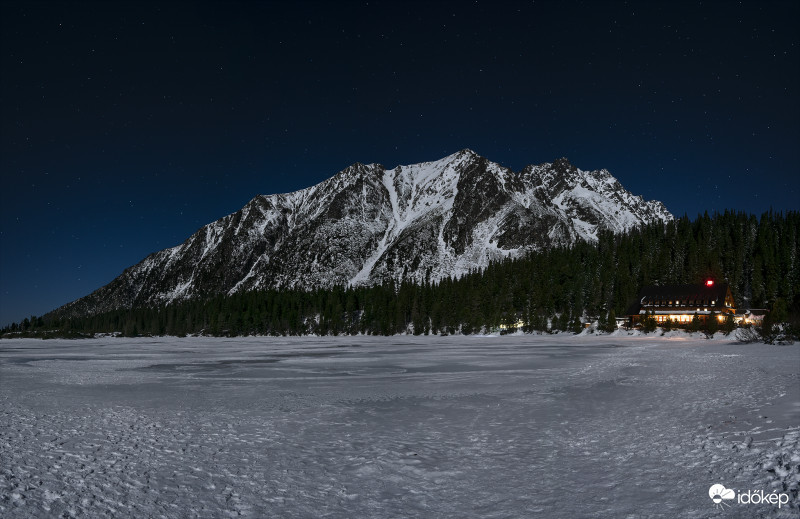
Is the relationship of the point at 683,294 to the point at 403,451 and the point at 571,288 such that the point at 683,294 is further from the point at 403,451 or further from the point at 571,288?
the point at 403,451

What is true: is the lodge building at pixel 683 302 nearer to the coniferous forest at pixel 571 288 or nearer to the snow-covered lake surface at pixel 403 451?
the coniferous forest at pixel 571 288

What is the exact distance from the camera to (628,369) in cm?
3122

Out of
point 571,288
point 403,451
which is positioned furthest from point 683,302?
point 403,451


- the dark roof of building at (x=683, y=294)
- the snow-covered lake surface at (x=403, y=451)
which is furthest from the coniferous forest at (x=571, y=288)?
the snow-covered lake surface at (x=403, y=451)

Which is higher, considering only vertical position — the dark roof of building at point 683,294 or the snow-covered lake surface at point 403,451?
the dark roof of building at point 683,294

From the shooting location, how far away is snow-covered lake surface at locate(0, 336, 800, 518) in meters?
8.34

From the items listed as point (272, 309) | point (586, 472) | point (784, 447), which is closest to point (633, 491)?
point (586, 472)

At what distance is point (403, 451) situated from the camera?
12.0 meters

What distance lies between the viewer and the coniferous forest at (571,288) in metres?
138

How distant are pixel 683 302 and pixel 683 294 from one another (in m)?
2.55

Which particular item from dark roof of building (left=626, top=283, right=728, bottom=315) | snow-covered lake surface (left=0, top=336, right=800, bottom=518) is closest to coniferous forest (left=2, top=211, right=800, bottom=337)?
dark roof of building (left=626, top=283, right=728, bottom=315)

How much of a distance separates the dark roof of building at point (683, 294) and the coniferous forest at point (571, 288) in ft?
14.9

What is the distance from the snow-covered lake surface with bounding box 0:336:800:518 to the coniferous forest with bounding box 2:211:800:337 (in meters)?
104

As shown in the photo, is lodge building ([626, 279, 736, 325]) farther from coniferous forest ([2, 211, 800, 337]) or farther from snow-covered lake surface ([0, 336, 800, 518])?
snow-covered lake surface ([0, 336, 800, 518])
